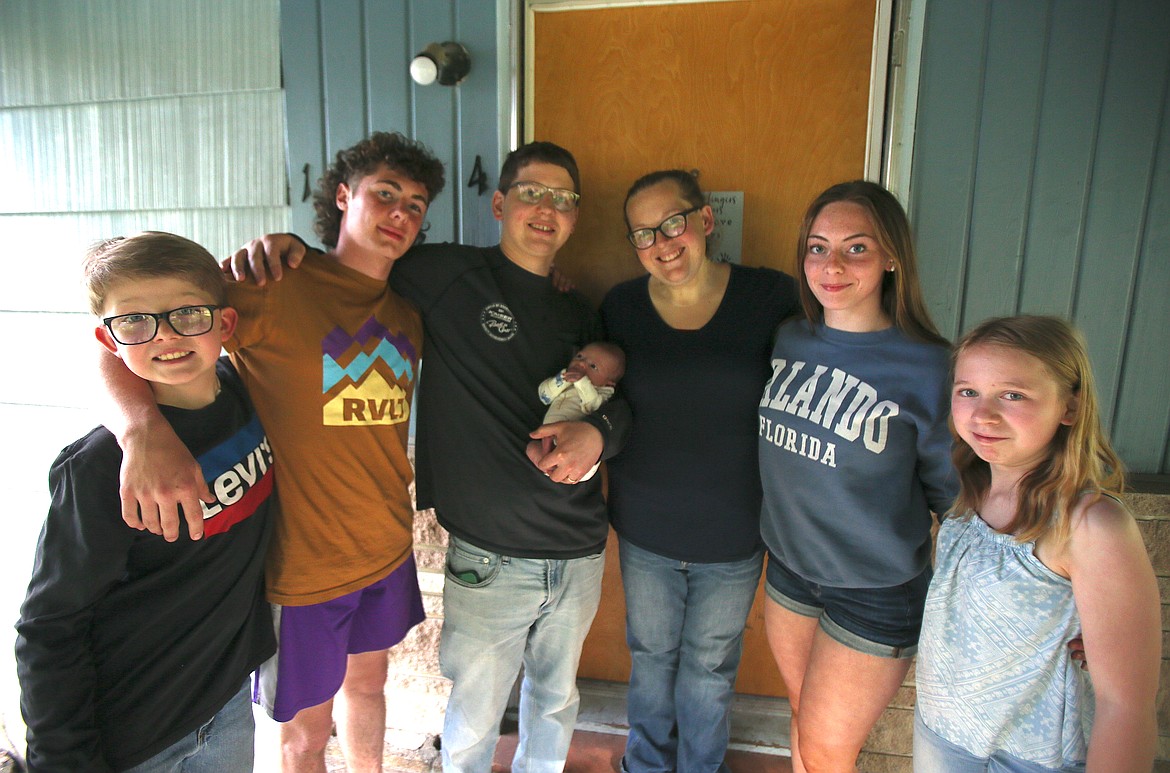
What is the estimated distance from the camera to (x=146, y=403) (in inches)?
50.1

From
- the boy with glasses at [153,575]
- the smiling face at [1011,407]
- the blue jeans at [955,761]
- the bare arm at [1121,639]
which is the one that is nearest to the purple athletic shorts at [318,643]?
the boy with glasses at [153,575]

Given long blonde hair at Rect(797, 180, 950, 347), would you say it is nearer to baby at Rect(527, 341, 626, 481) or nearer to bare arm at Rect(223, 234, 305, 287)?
baby at Rect(527, 341, 626, 481)

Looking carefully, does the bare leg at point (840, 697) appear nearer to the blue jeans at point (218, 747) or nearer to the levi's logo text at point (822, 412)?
the levi's logo text at point (822, 412)

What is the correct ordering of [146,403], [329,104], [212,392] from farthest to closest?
[329,104] < [212,392] < [146,403]

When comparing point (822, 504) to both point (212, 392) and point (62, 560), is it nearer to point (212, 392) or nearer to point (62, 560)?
point (212, 392)

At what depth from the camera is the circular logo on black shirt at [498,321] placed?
181 cm

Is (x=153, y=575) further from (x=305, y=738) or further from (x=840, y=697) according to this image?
(x=840, y=697)

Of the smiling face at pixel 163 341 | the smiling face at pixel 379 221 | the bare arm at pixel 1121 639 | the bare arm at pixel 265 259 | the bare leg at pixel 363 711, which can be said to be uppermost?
the smiling face at pixel 379 221

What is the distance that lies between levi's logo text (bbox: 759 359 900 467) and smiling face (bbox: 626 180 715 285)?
421 mm

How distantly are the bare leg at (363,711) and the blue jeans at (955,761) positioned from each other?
1.52 metres

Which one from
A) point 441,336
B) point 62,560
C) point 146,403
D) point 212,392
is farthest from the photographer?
point 441,336

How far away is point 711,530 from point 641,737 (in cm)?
87

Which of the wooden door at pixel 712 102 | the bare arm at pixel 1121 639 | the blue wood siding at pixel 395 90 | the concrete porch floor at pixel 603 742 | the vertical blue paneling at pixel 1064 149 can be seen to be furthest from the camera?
the concrete porch floor at pixel 603 742

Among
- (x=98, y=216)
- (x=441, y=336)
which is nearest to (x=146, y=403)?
(x=441, y=336)
